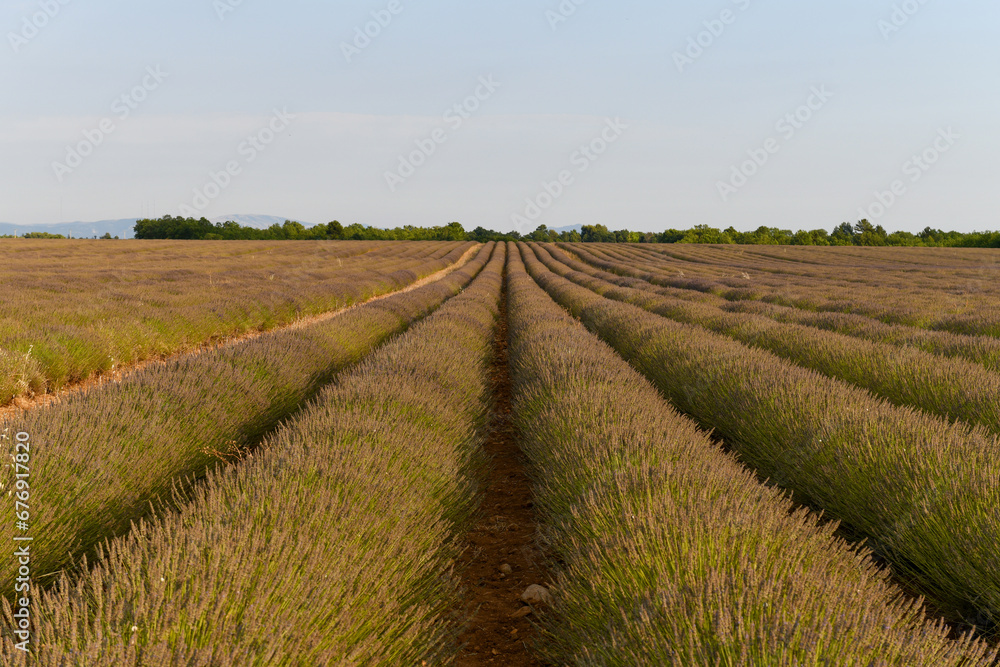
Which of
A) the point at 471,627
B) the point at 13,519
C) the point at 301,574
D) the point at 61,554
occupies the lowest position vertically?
the point at 471,627

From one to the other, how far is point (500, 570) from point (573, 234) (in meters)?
95.4

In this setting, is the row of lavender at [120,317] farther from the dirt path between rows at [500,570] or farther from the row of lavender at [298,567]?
the dirt path between rows at [500,570]

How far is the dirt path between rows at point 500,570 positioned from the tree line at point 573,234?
63058 mm

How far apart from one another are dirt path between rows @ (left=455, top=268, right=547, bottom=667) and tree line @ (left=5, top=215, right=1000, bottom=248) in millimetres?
63058

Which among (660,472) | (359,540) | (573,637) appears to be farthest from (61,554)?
(660,472)

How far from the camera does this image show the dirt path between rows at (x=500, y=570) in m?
2.26

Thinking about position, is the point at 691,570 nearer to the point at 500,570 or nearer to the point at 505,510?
Answer: the point at 500,570

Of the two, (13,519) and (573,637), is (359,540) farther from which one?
(13,519)

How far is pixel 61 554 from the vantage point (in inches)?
87.4

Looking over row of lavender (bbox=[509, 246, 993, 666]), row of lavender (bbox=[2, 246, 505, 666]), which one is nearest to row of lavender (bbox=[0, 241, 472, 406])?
row of lavender (bbox=[2, 246, 505, 666])

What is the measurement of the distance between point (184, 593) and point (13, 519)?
133 cm

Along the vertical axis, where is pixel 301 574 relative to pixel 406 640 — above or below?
above

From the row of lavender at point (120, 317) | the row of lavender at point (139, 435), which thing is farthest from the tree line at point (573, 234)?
the row of lavender at point (139, 435)

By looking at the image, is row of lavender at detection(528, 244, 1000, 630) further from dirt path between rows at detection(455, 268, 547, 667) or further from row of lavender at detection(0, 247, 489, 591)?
row of lavender at detection(0, 247, 489, 591)
